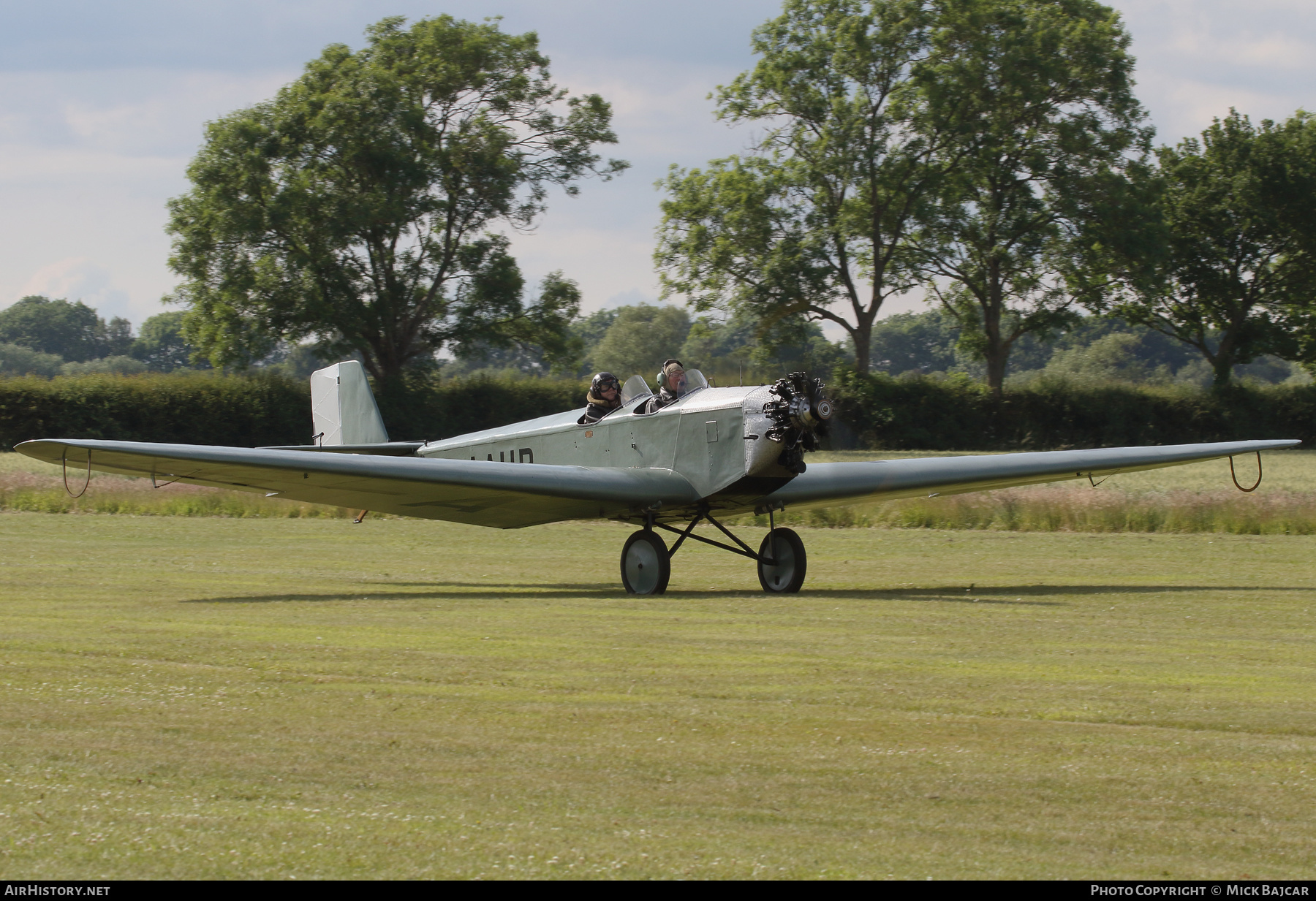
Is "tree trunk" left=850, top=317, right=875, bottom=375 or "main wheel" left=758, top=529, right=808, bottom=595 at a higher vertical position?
"tree trunk" left=850, top=317, right=875, bottom=375

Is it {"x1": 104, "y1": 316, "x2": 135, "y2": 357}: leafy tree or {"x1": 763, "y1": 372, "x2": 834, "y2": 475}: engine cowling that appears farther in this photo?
{"x1": 104, "y1": 316, "x2": 135, "y2": 357}: leafy tree

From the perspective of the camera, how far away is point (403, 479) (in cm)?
1361

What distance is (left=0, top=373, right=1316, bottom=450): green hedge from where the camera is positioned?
163ft

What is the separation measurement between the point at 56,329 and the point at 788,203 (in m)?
136

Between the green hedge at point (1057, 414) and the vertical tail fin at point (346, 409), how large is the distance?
36664mm

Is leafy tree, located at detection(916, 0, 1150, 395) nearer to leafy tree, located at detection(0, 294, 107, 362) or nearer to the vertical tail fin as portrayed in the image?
the vertical tail fin

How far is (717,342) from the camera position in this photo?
6944 centimetres

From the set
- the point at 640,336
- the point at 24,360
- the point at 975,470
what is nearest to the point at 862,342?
the point at 640,336

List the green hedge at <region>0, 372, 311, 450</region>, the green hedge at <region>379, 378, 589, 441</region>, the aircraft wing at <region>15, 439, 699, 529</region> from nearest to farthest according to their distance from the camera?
the aircraft wing at <region>15, 439, 699, 529</region> < the green hedge at <region>0, 372, 311, 450</region> < the green hedge at <region>379, 378, 589, 441</region>

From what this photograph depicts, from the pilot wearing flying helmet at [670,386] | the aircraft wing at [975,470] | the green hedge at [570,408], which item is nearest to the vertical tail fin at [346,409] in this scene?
the pilot wearing flying helmet at [670,386]

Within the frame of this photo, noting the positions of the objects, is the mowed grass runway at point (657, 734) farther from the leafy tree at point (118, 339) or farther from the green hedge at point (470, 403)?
the leafy tree at point (118, 339)

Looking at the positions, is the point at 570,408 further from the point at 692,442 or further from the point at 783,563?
the point at 692,442

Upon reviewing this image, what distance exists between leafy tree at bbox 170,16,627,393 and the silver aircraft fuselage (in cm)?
3872

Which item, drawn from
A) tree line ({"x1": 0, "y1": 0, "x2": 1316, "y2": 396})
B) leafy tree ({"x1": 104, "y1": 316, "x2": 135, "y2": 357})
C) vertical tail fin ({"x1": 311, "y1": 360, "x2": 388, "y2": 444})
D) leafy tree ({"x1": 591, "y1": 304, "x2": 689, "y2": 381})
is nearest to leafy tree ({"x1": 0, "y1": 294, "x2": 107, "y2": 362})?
leafy tree ({"x1": 104, "y1": 316, "x2": 135, "y2": 357})
